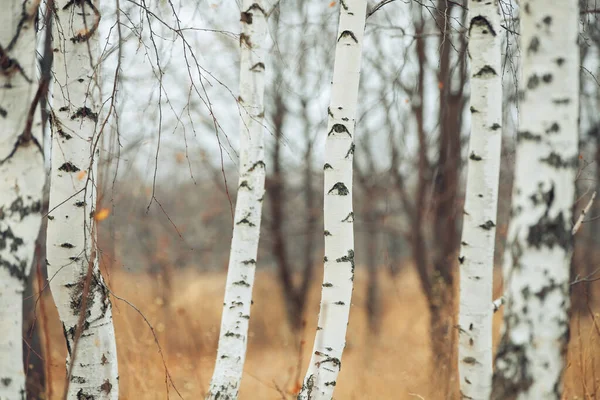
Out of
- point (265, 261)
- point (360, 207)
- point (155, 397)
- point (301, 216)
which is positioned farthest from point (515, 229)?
point (265, 261)

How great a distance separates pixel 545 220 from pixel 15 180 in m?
1.86

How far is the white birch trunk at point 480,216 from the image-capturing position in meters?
2.86

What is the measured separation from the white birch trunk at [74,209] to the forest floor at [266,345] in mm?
827

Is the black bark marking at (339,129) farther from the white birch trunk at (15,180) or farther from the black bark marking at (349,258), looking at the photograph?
the white birch trunk at (15,180)

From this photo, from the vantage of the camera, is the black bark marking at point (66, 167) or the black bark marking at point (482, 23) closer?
the black bark marking at point (66, 167)

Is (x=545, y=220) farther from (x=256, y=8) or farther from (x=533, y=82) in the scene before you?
(x=256, y=8)

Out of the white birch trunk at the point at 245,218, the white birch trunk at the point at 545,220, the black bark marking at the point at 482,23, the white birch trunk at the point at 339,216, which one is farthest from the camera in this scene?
the white birch trunk at the point at 245,218

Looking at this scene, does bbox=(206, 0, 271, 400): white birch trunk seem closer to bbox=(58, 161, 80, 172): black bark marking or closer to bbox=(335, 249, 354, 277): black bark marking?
bbox=(335, 249, 354, 277): black bark marking

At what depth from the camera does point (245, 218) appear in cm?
345

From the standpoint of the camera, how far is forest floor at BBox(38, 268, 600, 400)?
5164 mm

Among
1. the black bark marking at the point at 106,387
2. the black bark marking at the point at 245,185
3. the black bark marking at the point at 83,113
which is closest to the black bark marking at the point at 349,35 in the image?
the black bark marking at the point at 245,185

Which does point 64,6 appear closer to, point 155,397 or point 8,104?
point 8,104

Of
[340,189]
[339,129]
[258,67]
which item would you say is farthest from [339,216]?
[258,67]

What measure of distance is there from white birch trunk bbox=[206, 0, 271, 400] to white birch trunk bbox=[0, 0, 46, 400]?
1.59 meters
